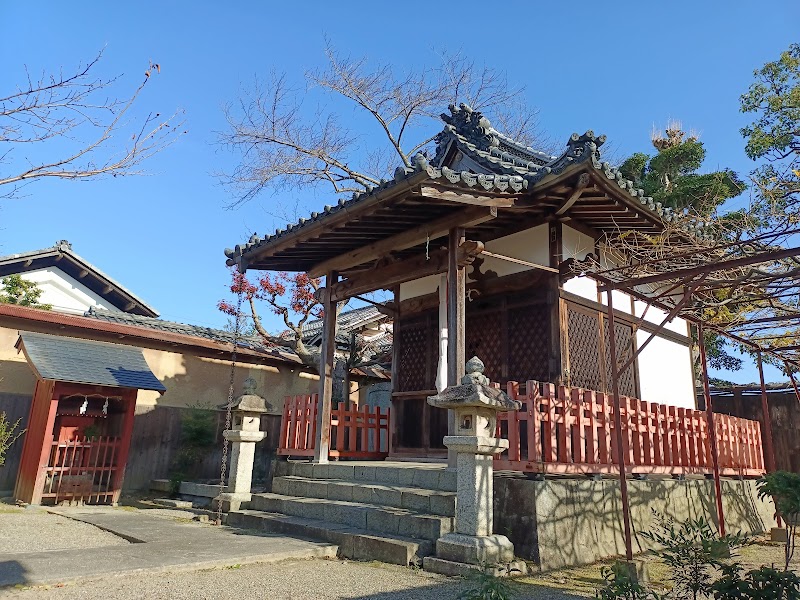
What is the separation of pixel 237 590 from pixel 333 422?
496cm

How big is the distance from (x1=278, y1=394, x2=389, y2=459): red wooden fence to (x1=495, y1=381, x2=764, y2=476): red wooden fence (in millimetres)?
2646

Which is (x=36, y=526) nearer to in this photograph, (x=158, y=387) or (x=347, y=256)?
(x=158, y=387)

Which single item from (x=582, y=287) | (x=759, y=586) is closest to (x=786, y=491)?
(x=759, y=586)

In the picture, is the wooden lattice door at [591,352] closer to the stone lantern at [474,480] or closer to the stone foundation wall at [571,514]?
the stone foundation wall at [571,514]

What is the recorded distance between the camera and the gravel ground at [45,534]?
5.92 m

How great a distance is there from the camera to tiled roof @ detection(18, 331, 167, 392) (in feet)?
31.2

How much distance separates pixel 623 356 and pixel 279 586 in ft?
21.7

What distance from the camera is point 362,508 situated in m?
6.64

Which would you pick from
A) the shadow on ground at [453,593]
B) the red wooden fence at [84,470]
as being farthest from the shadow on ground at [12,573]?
the red wooden fence at [84,470]

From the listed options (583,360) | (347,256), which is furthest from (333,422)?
(583,360)

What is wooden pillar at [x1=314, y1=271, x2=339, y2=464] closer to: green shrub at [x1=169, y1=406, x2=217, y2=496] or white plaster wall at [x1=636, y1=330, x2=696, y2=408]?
green shrub at [x1=169, y1=406, x2=217, y2=496]

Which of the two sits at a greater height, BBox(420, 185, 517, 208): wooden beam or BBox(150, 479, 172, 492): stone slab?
BBox(420, 185, 517, 208): wooden beam

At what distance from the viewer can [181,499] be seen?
10.3m

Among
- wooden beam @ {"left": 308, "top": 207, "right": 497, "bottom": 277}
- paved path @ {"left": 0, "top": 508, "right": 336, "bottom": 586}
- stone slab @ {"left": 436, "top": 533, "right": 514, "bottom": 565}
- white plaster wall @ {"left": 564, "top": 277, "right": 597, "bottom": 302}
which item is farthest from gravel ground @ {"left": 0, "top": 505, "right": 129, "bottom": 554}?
white plaster wall @ {"left": 564, "top": 277, "right": 597, "bottom": 302}
